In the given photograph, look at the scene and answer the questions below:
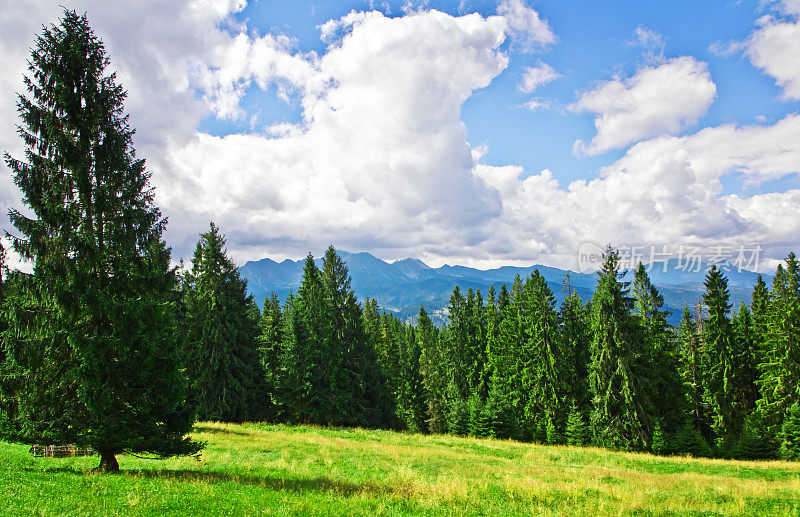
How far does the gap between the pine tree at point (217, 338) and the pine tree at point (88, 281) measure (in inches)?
837

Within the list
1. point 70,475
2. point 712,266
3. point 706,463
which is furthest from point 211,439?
point 712,266

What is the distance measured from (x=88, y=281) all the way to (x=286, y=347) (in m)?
26.3

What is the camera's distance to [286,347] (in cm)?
3766

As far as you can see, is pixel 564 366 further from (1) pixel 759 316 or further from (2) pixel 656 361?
(1) pixel 759 316

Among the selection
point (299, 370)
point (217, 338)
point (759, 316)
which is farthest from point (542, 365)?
point (217, 338)

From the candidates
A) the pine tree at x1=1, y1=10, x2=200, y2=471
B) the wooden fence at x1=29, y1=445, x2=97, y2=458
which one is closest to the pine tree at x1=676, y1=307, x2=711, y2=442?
the pine tree at x1=1, y1=10, x2=200, y2=471

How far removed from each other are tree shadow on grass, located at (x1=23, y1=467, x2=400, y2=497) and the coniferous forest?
803mm

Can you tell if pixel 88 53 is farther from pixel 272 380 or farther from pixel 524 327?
pixel 524 327

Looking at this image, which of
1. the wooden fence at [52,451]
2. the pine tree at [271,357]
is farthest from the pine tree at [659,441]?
the wooden fence at [52,451]

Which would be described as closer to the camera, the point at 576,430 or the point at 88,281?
the point at 88,281

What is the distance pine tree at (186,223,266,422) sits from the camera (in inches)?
1318

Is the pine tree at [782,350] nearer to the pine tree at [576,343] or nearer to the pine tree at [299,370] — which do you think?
the pine tree at [576,343]

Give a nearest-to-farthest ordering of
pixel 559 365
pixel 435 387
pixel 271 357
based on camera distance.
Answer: pixel 271 357 → pixel 559 365 → pixel 435 387

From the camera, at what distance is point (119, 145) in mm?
13648
